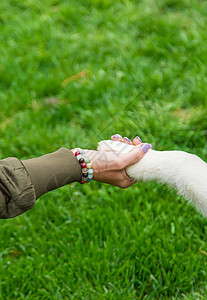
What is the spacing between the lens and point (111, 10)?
5039 millimetres

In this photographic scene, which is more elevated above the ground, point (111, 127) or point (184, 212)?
point (111, 127)

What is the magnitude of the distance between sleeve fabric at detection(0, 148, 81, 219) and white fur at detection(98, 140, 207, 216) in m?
0.33

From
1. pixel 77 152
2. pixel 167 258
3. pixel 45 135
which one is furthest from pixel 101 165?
pixel 45 135

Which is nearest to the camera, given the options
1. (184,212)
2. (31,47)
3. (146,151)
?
(146,151)

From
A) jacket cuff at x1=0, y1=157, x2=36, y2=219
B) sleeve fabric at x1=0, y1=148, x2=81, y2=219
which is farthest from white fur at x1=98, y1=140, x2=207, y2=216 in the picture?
jacket cuff at x1=0, y1=157, x2=36, y2=219

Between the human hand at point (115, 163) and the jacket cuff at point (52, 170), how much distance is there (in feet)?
0.40

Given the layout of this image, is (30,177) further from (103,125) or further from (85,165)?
(103,125)

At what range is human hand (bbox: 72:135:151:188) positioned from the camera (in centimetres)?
239

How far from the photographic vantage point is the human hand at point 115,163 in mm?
2389

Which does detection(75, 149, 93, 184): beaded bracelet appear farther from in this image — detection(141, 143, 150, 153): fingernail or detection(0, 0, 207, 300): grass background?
detection(0, 0, 207, 300): grass background

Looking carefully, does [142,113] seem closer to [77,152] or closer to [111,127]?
[111,127]

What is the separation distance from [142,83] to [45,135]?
3.34ft

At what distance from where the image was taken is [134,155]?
2375 mm

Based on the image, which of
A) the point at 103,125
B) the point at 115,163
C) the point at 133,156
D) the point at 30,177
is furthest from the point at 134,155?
the point at 103,125
